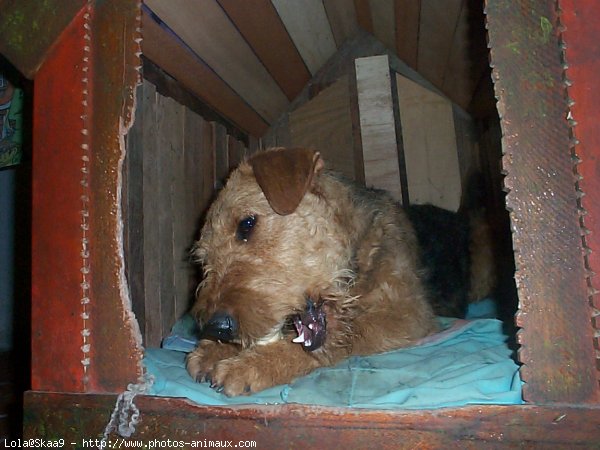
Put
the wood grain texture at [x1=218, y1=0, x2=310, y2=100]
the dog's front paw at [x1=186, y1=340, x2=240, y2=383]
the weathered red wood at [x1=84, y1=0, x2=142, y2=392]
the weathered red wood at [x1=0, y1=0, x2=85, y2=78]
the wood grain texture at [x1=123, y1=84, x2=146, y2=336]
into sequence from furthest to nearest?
1. the wood grain texture at [x1=218, y1=0, x2=310, y2=100]
2. the wood grain texture at [x1=123, y1=84, x2=146, y2=336]
3. the dog's front paw at [x1=186, y1=340, x2=240, y2=383]
4. the weathered red wood at [x1=0, y1=0, x2=85, y2=78]
5. the weathered red wood at [x1=84, y1=0, x2=142, y2=392]

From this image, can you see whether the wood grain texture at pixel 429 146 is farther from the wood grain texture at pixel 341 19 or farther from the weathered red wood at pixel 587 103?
the weathered red wood at pixel 587 103

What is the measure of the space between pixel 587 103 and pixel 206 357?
1.63 metres

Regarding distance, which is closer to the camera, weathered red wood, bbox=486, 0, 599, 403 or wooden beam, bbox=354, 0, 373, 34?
weathered red wood, bbox=486, 0, 599, 403

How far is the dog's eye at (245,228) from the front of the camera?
192 centimetres

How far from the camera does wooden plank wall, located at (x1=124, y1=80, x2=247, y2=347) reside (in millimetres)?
2537

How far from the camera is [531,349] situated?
1202mm

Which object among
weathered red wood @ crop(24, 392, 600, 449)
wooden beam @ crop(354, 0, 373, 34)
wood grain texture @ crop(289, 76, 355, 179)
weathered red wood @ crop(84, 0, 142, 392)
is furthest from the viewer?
wood grain texture @ crop(289, 76, 355, 179)

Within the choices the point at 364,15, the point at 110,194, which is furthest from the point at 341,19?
the point at 110,194

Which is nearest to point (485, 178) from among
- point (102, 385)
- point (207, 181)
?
point (207, 181)

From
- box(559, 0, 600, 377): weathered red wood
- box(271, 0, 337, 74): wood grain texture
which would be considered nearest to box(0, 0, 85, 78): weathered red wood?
box(271, 0, 337, 74): wood grain texture

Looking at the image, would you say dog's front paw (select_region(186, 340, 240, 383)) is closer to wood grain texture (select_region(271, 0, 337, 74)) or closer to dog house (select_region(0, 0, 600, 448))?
dog house (select_region(0, 0, 600, 448))

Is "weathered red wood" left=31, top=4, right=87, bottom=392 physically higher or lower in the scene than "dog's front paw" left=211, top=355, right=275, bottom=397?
→ higher

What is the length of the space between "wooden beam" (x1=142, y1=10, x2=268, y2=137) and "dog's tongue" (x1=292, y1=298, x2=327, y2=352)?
169 centimetres

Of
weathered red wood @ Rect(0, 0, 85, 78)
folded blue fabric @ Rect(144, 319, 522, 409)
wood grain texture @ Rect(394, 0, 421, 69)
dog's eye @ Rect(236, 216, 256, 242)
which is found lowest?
folded blue fabric @ Rect(144, 319, 522, 409)
